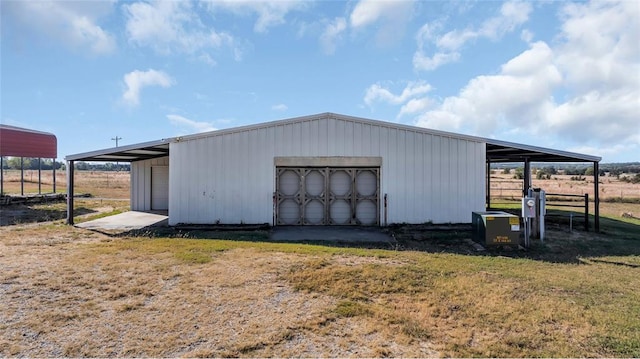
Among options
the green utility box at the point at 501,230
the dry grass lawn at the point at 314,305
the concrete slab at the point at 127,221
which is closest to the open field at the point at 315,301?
the dry grass lawn at the point at 314,305

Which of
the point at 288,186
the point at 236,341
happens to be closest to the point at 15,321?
the point at 236,341

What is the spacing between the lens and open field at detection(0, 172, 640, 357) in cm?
375

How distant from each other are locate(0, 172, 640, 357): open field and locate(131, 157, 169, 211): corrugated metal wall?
8.29 metres

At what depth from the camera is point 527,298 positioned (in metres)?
5.06

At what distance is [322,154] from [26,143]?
805 inches

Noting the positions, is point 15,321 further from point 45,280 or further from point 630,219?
point 630,219

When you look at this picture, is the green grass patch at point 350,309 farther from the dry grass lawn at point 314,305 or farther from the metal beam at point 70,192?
the metal beam at point 70,192

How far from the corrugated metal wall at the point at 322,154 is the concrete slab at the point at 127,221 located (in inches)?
50.6

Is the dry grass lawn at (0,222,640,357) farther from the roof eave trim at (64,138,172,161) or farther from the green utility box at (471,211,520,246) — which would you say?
the roof eave trim at (64,138,172,161)

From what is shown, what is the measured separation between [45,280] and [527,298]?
7231 millimetres

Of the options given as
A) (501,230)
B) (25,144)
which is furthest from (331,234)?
(25,144)

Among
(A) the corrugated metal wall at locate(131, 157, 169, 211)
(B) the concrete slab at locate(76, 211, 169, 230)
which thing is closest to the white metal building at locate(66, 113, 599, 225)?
(B) the concrete slab at locate(76, 211, 169, 230)

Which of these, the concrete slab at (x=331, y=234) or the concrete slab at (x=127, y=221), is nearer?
the concrete slab at (x=331, y=234)

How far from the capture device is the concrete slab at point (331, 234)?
9680 millimetres
